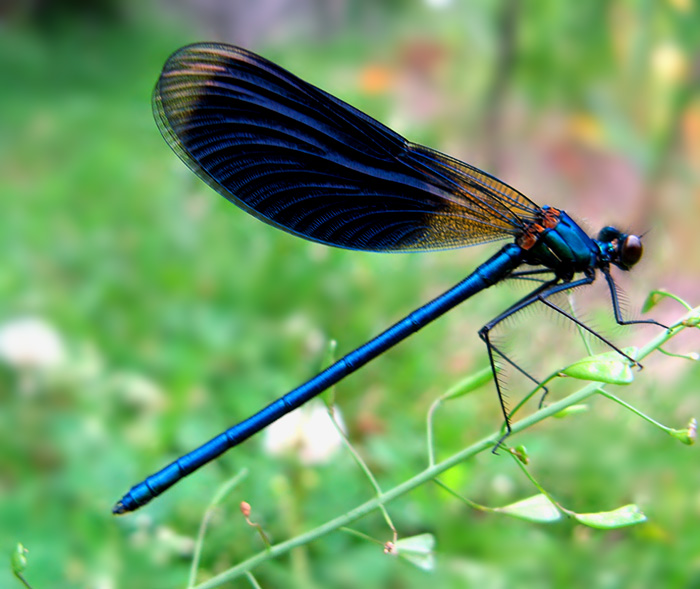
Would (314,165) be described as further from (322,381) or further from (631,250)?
(631,250)

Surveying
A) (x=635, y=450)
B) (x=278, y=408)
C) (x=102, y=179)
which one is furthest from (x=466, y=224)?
(x=102, y=179)

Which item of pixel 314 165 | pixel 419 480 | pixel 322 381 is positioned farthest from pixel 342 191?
pixel 419 480

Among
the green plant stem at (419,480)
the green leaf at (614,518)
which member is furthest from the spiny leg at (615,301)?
the green leaf at (614,518)

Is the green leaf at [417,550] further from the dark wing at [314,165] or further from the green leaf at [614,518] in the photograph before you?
the dark wing at [314,165]

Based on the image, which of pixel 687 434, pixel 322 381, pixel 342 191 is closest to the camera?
pixel 687 434

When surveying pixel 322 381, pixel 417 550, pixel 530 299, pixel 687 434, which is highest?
pixel 530 299

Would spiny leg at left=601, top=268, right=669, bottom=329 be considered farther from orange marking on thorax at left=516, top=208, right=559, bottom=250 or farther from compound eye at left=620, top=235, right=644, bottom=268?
orange marking on thorax at left=516, top=208, right=559, bottom=250
